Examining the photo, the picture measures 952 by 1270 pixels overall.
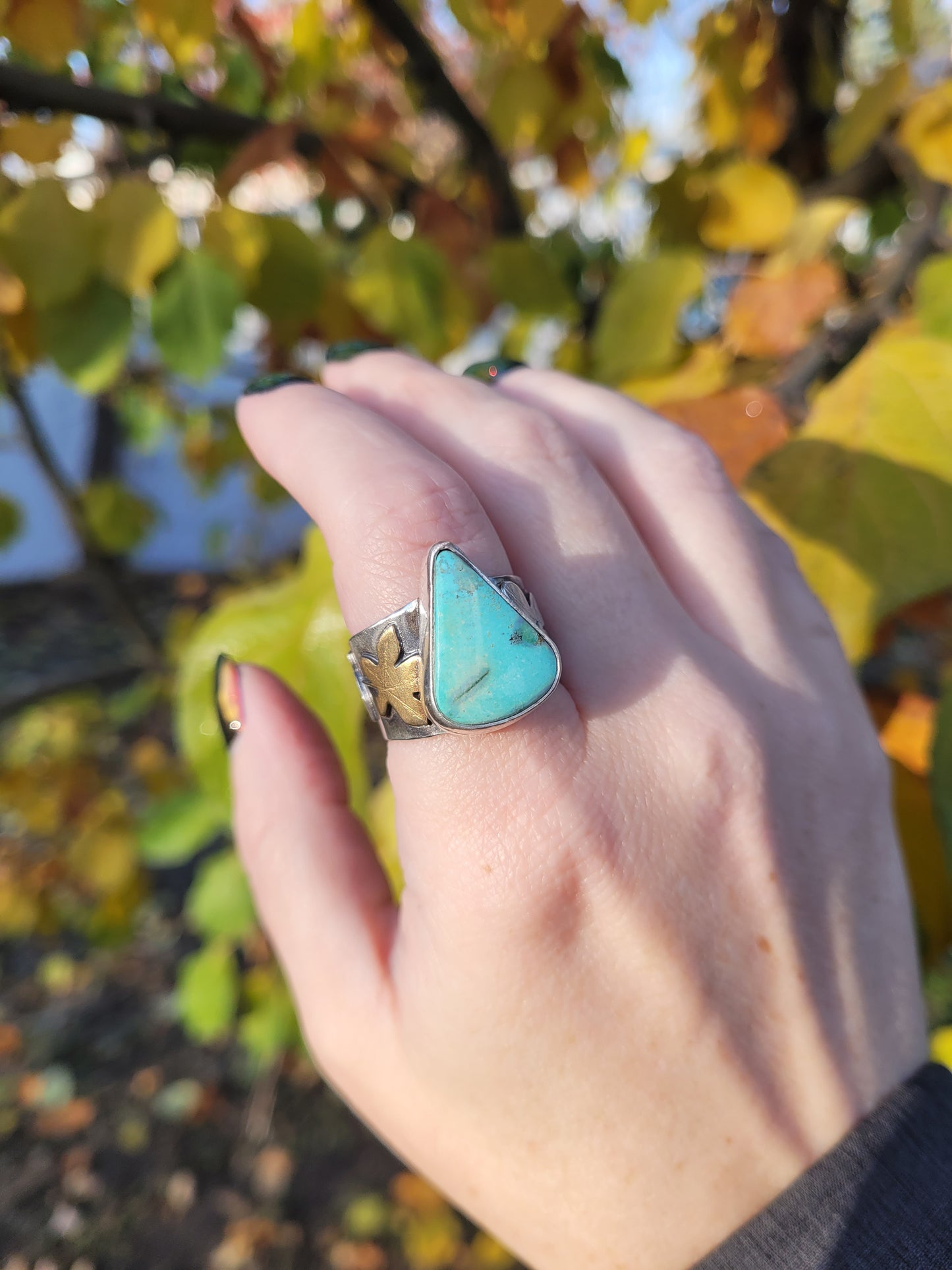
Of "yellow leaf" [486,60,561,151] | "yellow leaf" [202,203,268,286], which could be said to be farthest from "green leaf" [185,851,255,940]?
"yellow leaf" [486,60,561,151]

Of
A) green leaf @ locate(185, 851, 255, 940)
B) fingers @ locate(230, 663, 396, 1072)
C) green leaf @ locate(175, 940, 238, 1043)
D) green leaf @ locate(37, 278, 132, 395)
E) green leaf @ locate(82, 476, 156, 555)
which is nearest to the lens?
fingers @ locate(230, 663, 396, 1072)

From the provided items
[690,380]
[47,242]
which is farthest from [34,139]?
[690,380]

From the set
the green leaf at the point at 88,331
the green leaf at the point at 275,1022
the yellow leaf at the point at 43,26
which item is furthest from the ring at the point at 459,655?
the green leaf at the point at 275,1022

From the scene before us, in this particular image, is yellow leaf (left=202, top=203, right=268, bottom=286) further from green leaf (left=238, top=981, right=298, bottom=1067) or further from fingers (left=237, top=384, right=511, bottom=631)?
green leaf (left=238, top=981, right=298, bottom=1067)

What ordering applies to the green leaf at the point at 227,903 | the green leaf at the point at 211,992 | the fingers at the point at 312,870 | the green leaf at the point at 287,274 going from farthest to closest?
the green leaf at the point at 211,992 → the green leaf at the point at 227,903 → the green leaf at the point at 287,274 → the fingers at the point at 312,870

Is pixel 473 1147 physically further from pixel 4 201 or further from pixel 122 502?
pixel 122 502

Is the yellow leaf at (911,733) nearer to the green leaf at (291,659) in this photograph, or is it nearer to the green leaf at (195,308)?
the green leaf at (291,659)

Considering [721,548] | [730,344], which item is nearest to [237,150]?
[730,344]
